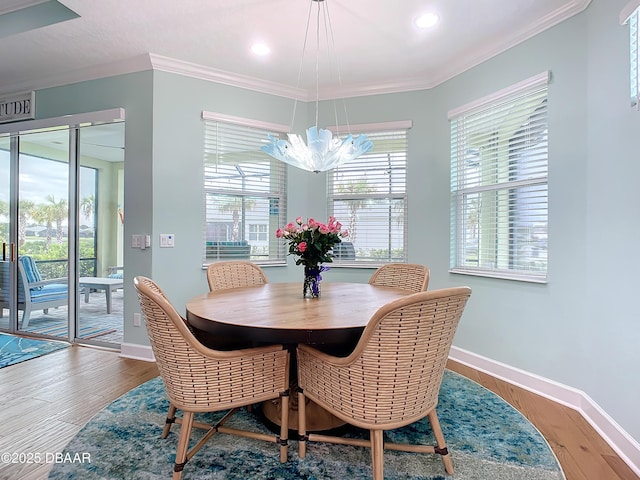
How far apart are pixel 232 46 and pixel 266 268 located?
2117mm

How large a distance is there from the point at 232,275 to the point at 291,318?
131 cm

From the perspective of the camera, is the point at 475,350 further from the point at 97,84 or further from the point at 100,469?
the point at 97,84

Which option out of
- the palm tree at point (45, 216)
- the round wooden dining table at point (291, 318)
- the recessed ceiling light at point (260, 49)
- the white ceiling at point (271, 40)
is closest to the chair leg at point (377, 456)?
the round wooden dining table at point (291, 318)

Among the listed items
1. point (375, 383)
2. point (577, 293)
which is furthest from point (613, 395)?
point (375, 383)

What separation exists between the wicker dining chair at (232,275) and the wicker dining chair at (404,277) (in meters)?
0.99

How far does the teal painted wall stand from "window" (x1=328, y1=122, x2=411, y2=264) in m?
0.12

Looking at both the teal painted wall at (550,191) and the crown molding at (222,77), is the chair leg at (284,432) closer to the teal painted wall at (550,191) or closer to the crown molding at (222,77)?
the teal painted wall at (550,191)

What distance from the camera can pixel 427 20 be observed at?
255cm

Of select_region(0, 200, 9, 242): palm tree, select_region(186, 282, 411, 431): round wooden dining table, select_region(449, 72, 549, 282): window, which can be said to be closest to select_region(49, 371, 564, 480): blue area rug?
select_region(186, 282, 411, 431): round wooden dining table

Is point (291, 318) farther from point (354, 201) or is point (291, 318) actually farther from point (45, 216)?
point (45, 216)

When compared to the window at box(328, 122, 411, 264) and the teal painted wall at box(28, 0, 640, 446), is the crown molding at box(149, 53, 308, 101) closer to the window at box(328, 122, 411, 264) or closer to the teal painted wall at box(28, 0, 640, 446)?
the teal painted wall at box(28, 0, 640, 446)

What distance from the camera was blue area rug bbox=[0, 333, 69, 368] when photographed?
3148mm

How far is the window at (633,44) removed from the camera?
67.1 inches

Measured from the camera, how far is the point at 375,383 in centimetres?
136
